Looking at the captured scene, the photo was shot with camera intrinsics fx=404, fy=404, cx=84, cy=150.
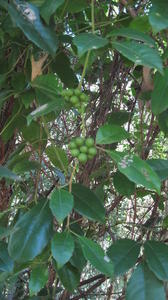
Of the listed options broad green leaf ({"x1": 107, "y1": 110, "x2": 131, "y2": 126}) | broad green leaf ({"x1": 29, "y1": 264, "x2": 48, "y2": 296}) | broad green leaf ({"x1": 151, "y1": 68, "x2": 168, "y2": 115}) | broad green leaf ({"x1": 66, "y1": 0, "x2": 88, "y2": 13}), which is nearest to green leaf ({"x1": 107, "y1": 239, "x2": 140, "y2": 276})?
broad green leaf ({"x1": 29, "y1": 264, "x2": 48, "y2": 296})

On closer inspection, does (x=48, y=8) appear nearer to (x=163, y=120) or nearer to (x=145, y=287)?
(x=163, y=120)

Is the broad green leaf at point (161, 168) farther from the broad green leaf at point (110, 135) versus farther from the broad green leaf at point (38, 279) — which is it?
the broad green leaf at point (38, 279)

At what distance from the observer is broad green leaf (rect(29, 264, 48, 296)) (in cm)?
59

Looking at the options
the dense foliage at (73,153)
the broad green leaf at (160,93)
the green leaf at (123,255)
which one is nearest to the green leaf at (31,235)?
the dense foliage at (73,153)

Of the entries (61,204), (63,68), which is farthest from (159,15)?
(63,68)

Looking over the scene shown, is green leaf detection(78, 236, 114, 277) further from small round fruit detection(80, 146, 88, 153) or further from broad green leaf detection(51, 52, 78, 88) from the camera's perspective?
broad green leaf detection(51, 52, 78, 88)

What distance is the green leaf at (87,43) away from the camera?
498mm

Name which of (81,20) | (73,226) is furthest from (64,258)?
(81,20)

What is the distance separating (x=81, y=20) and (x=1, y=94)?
0.99ft

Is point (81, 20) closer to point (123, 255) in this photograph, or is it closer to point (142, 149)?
point (142, 149)

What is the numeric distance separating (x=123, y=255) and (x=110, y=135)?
193 mm

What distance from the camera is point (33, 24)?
0.62 meters

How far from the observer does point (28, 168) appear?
81 cm

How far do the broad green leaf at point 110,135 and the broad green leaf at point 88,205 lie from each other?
0.11 m
